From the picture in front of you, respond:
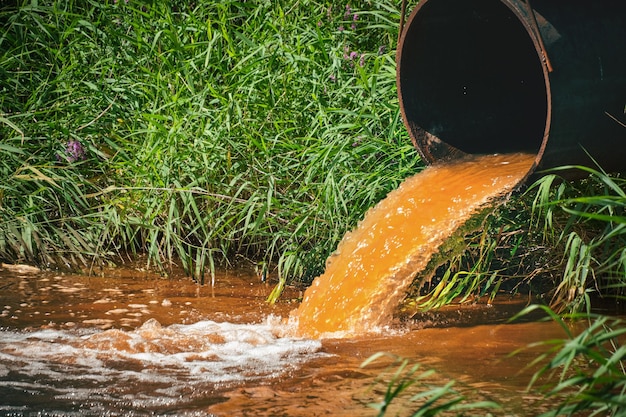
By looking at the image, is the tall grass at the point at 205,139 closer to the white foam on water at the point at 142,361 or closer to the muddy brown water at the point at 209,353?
the muddy brown water at the point at 209,353

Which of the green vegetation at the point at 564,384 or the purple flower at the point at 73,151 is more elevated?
the purple flower at the point at 73,151

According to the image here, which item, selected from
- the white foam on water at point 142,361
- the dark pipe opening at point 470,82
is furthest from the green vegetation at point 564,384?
the dark pipe opening at point 470,82

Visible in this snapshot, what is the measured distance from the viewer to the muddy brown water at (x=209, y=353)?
3.30m

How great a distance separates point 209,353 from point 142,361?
264 mm

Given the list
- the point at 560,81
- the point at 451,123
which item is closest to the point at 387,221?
the point at 451,123

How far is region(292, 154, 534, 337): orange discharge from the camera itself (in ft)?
14.2

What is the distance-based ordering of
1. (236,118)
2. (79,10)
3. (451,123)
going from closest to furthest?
(451,123), (236,118), (79,10)

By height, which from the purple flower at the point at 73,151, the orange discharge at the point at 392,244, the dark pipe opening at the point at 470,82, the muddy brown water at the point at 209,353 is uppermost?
the dark pipe opening at the point at 470,82

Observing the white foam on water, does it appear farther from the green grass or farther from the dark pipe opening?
the dark pipe opening

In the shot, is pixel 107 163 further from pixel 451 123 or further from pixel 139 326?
pixel 451 123

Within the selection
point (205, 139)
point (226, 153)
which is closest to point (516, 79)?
point (226, 153)

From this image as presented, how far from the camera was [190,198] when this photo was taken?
5.18 meters

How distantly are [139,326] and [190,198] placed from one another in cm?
92

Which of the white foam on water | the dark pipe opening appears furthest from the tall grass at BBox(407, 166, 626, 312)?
the white foam on water
